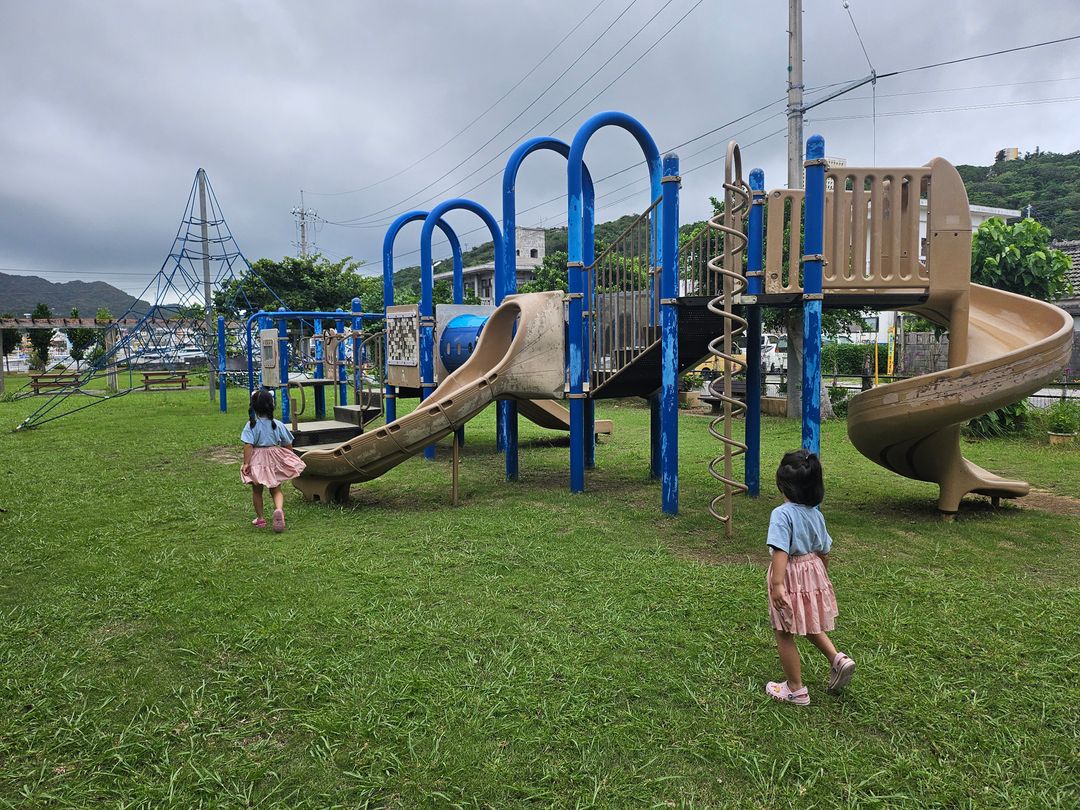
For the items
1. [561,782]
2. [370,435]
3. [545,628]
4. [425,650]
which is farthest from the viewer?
[370,435]

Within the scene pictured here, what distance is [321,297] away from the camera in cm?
3822

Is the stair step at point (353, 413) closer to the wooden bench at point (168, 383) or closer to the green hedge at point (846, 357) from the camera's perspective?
the wooden bench at point (168, 383)

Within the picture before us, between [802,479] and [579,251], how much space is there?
198 inches

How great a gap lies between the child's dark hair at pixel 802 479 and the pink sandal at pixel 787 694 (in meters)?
0.81

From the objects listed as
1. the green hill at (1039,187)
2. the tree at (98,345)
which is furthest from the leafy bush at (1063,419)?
the green hill at (1039,187)

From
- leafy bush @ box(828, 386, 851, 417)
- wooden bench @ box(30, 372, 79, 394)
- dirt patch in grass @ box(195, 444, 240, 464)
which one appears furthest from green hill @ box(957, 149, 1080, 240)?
wooden bench @ box(30, 372, 79, 394)

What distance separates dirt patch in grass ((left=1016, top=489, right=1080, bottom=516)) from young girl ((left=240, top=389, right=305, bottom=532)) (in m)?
6.94

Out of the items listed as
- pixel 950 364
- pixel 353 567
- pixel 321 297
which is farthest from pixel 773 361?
pixel 353 567

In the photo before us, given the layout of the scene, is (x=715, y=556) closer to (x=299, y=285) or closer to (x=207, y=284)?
(x=207, y=284)

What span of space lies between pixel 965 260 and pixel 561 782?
224 inches

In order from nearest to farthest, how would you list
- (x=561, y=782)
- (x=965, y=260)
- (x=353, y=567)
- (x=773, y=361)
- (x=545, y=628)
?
(x=561, y=782), (x=545, y=628), (x=353, y=567), (x=965, y=260), (x=773, y=361)

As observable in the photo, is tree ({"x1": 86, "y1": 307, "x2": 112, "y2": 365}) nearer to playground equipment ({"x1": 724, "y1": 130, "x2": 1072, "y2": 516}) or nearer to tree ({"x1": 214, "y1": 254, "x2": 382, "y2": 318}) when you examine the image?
tree ({"x1": 214, "y1": 254, "x2": 382, "y2": 318})

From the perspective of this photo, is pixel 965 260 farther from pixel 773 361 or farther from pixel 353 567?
pixel 773 361

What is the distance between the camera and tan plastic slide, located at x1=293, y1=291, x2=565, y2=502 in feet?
22.8
